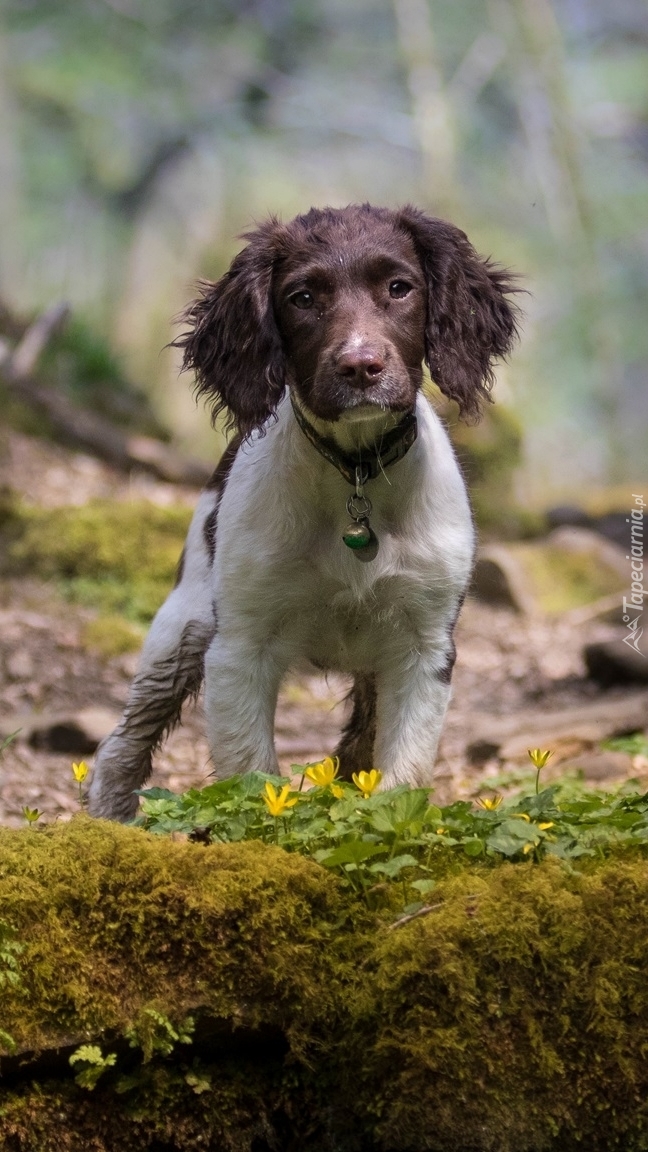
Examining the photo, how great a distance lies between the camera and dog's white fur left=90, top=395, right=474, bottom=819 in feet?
13.2

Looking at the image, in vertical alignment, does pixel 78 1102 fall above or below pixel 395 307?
below

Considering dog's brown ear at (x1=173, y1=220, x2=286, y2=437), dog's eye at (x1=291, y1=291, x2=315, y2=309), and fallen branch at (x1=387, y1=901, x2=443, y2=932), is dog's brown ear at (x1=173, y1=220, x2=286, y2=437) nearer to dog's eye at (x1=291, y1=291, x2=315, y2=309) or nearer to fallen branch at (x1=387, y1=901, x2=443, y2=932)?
dog's eye at (x1=291, y1=291, x2=315, y2=309)

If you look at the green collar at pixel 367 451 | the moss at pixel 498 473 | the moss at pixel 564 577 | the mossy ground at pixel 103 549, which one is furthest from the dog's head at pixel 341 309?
the moss at pixel 498 473

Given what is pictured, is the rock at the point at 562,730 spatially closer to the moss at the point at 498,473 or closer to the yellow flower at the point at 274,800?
the yellow flower at the point at 274,800

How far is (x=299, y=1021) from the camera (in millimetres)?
2723

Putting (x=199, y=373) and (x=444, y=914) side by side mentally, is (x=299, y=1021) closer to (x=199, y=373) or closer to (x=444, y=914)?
(x=444, y=914)

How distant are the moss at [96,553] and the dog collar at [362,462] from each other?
17.0 ft

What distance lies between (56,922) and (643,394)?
13243 mm

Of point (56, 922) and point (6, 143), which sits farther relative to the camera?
point (6, 143)

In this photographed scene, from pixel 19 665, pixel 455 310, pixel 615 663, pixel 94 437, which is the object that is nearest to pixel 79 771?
pixel 455 310

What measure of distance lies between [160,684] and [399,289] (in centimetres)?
172

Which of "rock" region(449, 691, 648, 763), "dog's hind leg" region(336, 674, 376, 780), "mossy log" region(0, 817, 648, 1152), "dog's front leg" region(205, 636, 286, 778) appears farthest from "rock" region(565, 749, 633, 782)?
"mossy log" region(0, 817, 648, 1152)

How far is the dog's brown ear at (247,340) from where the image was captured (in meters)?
→ 3.97

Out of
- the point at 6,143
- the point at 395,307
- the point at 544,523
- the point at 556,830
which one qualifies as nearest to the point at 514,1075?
the point at 556,830
